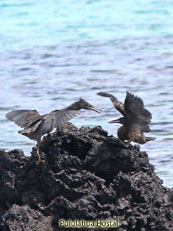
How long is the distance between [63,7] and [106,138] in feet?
61.0

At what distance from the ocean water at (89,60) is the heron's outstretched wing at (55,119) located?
166cm

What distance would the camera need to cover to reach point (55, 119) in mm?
6047

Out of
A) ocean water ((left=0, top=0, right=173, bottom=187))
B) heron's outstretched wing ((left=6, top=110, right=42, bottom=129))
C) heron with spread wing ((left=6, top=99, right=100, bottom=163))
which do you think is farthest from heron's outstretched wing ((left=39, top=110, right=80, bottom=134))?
ocean water ((left=0, top=0, right=173, bottom=187))

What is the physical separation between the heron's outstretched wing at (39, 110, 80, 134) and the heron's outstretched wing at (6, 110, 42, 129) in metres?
0.12

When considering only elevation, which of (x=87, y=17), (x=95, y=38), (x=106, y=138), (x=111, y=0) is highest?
(x=111, y=0)

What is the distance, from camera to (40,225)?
18.0ft

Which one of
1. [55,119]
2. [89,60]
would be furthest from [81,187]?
[89,60]

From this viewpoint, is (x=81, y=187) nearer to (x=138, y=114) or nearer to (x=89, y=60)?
(x=138, y=114)

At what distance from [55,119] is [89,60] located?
9730 millimetres

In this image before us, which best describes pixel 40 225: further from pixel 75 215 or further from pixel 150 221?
pixel 150 221

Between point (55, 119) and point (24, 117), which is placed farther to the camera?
point (24, 117)

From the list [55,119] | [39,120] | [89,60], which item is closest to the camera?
[55,119]

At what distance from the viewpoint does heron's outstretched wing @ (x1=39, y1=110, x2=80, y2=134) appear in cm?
600

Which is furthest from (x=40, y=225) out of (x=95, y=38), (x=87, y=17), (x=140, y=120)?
(x=87, y=17)
